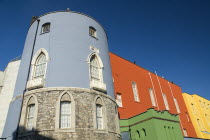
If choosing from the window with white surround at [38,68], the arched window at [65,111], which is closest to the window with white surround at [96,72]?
the arched window at [65,111]

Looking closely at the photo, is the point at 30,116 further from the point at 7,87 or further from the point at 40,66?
the point at 7,87

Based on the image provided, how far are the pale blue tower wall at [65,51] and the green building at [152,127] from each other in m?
3.66

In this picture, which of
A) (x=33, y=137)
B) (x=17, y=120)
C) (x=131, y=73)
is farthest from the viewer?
(x=131, y=73)

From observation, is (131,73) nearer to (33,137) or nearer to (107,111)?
(107,111)

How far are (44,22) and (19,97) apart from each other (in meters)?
7.14

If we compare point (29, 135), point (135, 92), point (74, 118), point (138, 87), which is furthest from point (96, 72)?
point (138, 87)

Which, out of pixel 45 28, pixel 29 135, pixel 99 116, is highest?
pixel 45 28

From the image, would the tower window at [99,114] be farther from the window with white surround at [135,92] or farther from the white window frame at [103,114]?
the window with white surround at [135,92]

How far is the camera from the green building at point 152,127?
15165 millimetres

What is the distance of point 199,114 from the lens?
3916 cm

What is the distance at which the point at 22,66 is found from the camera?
16.1m

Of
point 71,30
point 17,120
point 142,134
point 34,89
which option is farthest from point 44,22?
point 142,134

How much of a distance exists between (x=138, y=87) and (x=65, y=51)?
1489cm

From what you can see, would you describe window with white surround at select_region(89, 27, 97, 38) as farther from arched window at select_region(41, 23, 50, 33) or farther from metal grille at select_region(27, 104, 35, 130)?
metal grille at select_region(27, 104, 35, 130)
